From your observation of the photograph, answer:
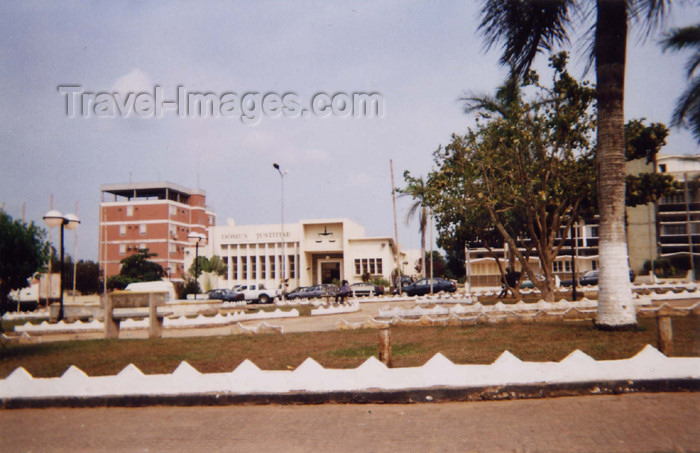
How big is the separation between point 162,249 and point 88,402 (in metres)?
69.1

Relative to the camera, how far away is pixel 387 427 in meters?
5.04

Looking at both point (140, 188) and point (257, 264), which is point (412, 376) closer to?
point (257, 264)

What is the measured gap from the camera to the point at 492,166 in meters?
17.5

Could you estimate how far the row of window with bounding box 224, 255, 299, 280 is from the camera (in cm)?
5719

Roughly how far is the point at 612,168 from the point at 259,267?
5070cm

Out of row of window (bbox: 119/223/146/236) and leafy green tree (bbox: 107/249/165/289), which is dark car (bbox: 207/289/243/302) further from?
row of window (bbox: 119/223/146/236)

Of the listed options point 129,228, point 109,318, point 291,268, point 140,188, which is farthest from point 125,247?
point 109,318

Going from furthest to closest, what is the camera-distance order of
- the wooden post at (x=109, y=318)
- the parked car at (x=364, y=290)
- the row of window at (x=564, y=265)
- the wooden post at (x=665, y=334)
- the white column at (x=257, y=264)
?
the white column at (x=257, y=264) < the row of window at (x=564, y=265) < the parked car at (x=364, y=290) < the wooden post at (x=109, y=318) < the wooden post at (x=665, y=334)

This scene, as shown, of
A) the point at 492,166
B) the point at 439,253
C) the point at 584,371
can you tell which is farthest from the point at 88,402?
the point at 439,253

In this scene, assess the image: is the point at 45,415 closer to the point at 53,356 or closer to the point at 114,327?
the point at 53,356

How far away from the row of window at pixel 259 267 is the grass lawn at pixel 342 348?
44.5m

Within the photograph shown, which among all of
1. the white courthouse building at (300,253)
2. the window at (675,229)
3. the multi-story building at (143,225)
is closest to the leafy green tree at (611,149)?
the white courthouse building at (300,253)

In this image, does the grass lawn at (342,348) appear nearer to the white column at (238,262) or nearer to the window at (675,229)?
the white column at (238,262)

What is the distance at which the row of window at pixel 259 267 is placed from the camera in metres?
57.2
